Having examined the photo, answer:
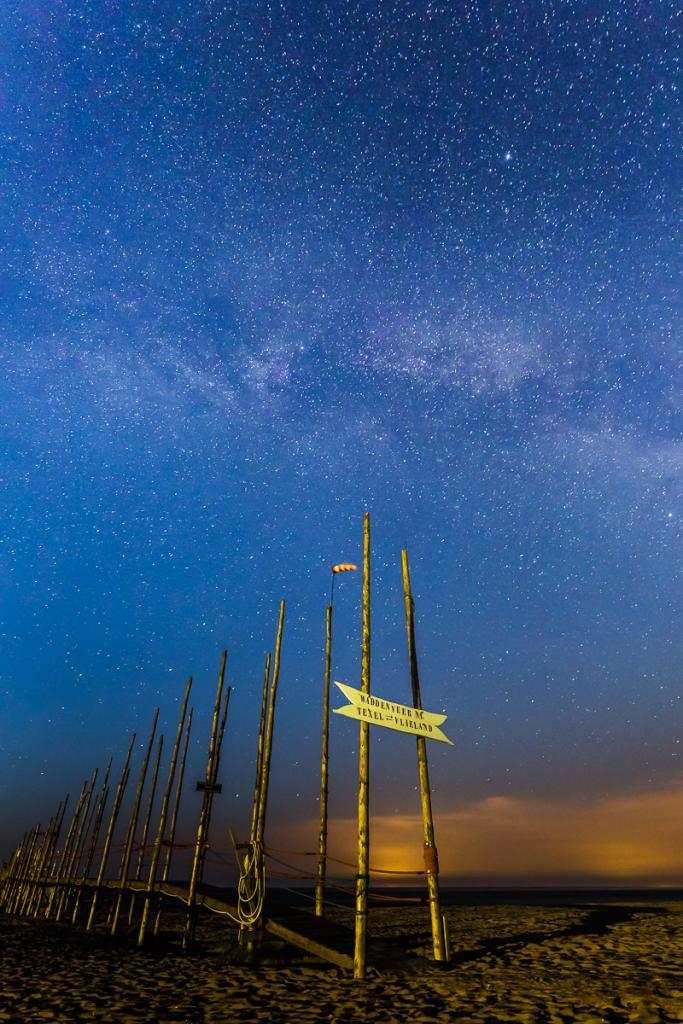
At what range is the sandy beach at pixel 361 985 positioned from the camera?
8.20m

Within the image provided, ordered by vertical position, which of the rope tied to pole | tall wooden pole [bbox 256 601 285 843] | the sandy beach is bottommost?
the sandy beach

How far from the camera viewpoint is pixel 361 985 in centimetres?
998

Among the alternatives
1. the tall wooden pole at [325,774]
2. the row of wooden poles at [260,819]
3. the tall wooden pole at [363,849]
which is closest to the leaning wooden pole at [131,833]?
the row of wooden poles at [260,819]

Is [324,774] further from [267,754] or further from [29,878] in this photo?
[29,878]

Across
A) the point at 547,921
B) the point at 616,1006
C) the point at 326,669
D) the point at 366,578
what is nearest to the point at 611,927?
the point at 547,921

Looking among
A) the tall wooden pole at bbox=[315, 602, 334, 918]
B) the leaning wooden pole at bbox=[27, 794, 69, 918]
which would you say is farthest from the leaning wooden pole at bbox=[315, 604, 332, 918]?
the leaning wooden pole at bbox=[27, 794, 69, 918]

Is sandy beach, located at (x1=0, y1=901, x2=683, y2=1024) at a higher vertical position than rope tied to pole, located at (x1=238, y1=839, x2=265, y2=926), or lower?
lower

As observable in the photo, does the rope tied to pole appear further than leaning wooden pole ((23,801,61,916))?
No

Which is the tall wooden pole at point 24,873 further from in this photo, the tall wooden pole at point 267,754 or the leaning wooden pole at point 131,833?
the tall wooden pole at point 267,754

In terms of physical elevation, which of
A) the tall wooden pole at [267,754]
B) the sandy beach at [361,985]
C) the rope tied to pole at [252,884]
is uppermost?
the tall wooden pole at [267,754]

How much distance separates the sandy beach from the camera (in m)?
8.20

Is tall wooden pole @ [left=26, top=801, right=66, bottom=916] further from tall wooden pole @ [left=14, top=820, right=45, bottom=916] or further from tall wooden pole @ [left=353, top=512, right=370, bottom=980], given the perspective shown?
tall wooden pole @ [left=353, top=512, right=370, bottom=980]

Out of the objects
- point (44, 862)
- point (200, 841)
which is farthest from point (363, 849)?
point (44, 862)

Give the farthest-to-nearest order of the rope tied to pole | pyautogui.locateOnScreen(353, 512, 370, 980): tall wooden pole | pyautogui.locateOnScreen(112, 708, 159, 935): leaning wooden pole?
pyautogui.locateOnScreen(112, 708, 159, 935): leaning wooden pole < the rope tied to pole < pyautogui.locateOnScreen(353, 512, 370, 980): tall wooden pole
